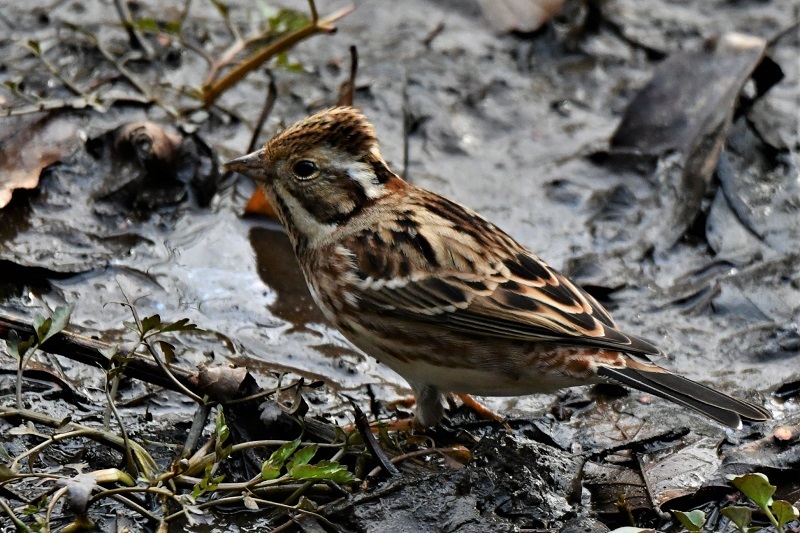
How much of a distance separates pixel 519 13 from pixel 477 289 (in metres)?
4.48

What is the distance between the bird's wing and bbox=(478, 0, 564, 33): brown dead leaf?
12.9 ft

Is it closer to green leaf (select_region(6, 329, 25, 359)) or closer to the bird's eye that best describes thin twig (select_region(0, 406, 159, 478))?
green leaf (select_region(6, 329, 25, 359))

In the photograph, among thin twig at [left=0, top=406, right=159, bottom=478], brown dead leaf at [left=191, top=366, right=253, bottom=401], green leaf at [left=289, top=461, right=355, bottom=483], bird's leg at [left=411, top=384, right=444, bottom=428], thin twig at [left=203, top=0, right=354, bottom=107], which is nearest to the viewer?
green leaf at [left=289, top=461, right=355, bottom=483]

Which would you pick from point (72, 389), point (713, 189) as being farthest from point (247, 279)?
point (713, 189)

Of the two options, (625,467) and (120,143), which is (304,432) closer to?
(625,467)

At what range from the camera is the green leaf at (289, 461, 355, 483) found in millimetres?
4418

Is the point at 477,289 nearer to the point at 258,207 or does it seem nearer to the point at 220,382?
the point at 220,382

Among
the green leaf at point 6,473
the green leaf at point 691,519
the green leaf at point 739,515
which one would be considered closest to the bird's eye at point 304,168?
the green leaf at point 6,473

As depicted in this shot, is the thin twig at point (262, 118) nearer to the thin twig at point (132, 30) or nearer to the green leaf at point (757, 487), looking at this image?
the thin twig at point (132, 30)

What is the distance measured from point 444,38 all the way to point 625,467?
4987 millimetres

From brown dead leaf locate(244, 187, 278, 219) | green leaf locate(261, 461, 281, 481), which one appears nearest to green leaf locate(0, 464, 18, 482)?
green leaf locate(261, 461, 281, 481)

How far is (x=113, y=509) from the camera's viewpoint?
14.9ft

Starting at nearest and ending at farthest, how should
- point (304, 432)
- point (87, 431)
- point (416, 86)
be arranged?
point (87, 431)
point (304, 432)
point (416, 86)

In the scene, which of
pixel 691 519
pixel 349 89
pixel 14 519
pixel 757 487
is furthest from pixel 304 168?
pixel 757 487
